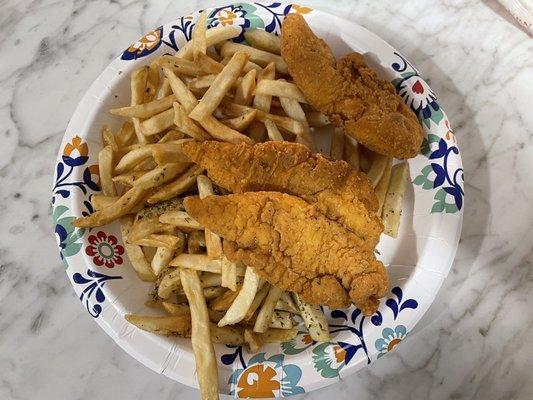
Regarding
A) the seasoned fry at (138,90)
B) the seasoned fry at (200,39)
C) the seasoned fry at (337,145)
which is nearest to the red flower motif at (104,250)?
the seasoned fry at (138,90)

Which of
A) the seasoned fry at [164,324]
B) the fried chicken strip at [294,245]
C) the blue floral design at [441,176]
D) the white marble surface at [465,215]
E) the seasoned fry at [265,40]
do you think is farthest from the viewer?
the seasoned fry at [265,40]

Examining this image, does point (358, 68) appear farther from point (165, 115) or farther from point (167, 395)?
point (167, 395)

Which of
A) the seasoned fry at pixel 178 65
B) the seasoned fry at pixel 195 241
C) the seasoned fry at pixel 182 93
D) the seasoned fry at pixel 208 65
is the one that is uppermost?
the seasoned fry at pixel 208 65

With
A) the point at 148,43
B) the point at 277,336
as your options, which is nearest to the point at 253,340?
the point at 277,336

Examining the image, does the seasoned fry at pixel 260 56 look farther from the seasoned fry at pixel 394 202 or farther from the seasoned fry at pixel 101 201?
the seasoned fry at pixel 101 201

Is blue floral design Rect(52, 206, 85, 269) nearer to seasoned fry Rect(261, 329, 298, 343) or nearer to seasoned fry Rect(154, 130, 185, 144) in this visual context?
seasoned fry Rect(154, 130, 185, 144)

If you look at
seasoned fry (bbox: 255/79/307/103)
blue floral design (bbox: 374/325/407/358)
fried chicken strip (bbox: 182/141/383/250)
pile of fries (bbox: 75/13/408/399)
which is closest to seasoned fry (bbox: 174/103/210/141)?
pile of fries (bbox: 75/13/408/399)
